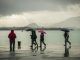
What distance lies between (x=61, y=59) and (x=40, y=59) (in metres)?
0.97

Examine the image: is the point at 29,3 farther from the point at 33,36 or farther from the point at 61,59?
the point at 61,59

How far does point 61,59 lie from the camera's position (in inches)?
690

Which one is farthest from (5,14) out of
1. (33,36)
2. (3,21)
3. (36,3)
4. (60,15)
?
(33,36)

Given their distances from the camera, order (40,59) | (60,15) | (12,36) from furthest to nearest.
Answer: (60,15)
(12,36)
(40,59)

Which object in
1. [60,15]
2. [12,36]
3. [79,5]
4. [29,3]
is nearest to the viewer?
[12,36]

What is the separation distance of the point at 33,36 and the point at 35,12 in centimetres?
1407

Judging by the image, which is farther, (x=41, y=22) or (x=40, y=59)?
(x=41, y=22)

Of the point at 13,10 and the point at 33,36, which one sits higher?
the point at 13,10

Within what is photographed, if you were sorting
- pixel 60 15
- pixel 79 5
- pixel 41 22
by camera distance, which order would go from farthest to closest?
1. pixel 41 22
2. pixel 60 15
3. pixel 79 5

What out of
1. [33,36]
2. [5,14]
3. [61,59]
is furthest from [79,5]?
[61,59]

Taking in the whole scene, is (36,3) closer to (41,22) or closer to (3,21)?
(3,21)

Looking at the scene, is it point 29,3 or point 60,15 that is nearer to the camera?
point 29,3

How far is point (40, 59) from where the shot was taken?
17453 millimetres

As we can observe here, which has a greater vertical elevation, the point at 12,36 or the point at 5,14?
the point at 5,14
